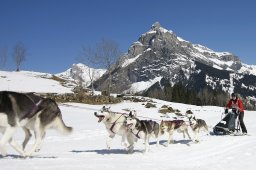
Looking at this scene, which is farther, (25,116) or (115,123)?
(115,123)

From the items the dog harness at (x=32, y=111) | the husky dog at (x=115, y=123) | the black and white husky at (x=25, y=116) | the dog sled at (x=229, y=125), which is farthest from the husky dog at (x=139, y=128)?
the dog sled at (x=229, y=125)

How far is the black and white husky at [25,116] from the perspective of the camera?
24.3ft

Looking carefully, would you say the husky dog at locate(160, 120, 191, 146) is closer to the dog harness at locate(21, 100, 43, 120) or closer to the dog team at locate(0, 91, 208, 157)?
the dog team at locate(0, 91, 208, 157)

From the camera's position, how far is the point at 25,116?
7832mm

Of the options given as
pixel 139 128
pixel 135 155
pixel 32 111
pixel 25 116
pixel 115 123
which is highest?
pixel 32 111

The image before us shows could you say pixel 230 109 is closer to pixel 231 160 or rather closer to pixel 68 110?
pixel 231 160

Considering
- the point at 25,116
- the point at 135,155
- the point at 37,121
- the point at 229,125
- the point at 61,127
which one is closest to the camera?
the point at 25,116

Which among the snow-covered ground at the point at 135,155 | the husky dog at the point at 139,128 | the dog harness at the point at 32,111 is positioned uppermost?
the dog harness at the point at 32,111

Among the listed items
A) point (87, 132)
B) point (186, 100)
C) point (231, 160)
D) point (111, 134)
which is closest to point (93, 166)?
point (111, 134)

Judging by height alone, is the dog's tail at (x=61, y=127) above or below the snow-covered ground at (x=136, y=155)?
above

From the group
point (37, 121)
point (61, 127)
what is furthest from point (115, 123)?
point (37, 121)

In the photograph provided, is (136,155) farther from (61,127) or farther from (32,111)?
(32,111)

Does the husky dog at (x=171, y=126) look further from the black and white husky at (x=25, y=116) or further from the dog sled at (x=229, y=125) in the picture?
the black and white husky at (x=25, y=116)

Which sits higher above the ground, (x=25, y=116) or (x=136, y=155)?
(x=25, y=116)
